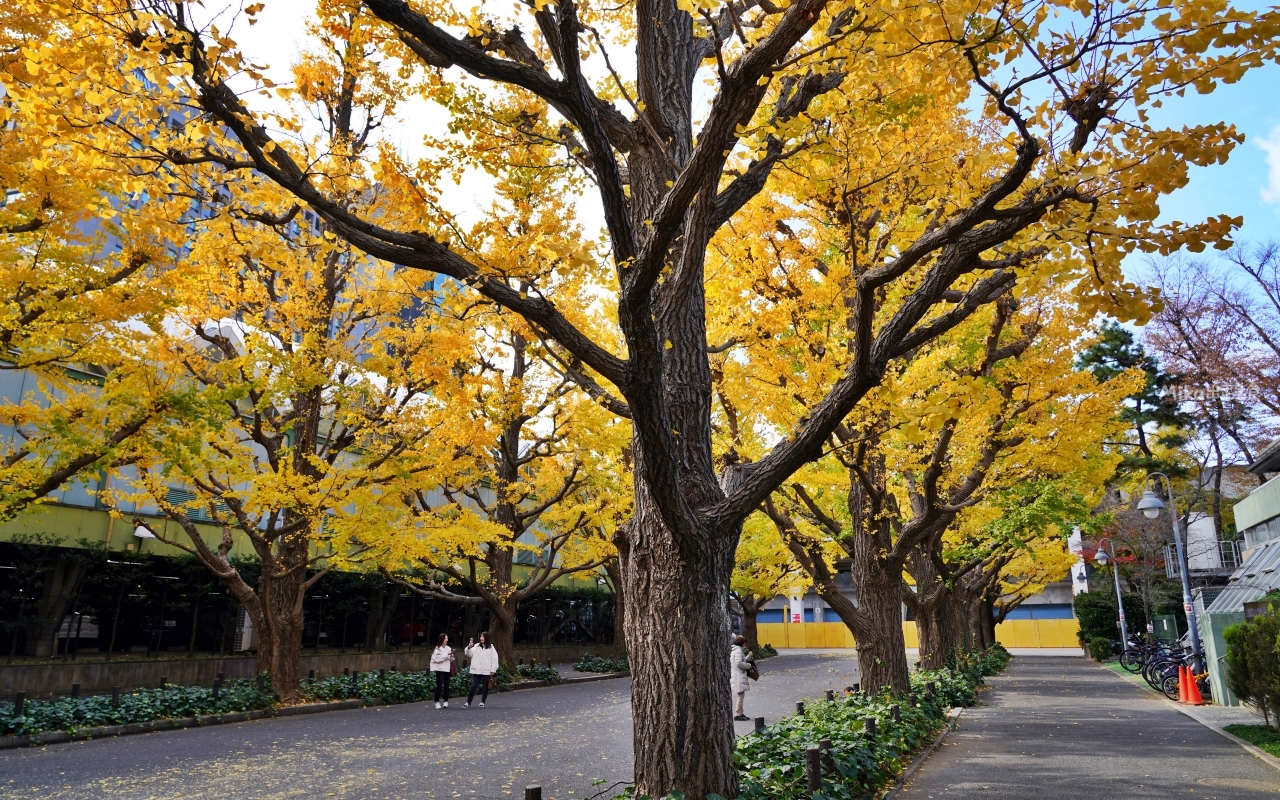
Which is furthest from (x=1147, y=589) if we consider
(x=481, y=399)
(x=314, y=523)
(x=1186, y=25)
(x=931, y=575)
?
(x=1186, y=25)

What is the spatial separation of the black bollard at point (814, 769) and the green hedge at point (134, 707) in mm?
10926

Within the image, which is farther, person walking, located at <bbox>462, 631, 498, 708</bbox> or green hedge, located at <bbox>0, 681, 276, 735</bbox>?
→ person walking, located at <bbox>462, 631, 498, 708</bbox>

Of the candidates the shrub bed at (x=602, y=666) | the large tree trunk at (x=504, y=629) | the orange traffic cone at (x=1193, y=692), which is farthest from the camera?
the shrub bed at (x=602, y=666)

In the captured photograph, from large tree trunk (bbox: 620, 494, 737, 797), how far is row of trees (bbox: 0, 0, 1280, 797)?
2 centimetres

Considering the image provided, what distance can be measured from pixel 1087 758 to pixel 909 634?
153 ft

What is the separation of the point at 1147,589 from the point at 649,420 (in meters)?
35.5

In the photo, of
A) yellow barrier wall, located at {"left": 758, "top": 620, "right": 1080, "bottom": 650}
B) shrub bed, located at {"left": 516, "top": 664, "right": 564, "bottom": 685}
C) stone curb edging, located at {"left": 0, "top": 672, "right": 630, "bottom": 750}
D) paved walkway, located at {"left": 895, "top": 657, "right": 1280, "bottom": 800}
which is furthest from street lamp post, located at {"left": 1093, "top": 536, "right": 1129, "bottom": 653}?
stone curb edging, located at {"left": 0, "top": 672, "right": 630, "bottom": 750}

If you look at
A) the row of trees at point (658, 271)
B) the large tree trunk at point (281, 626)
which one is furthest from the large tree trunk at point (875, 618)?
the large tree trunk at point (281, 626)

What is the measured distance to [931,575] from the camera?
18344 mm

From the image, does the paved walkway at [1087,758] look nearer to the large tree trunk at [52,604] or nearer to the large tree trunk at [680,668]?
the large tree trunk at [680,668]

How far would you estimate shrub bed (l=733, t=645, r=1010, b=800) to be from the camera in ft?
21.1

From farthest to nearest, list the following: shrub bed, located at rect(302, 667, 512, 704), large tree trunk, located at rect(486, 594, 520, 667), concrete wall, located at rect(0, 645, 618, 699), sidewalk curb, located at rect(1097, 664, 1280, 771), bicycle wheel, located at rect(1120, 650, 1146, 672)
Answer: bicycle wheel, located at rect(1120, 650, 1146, 672) → large tree trunk, located at rect(486, 594, 520, 667) → shrub bed, located at rect(302, 667, 512, 704) → concrete wall, located at rect(0, 645, 618, 699) → sidewalk curb, located at rect(1097, 664, 1280, 771)

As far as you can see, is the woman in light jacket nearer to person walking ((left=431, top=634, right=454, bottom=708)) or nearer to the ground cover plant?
person walking ((left=431, top=634, right=454, bottom=708))

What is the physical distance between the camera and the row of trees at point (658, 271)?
4348 mm
